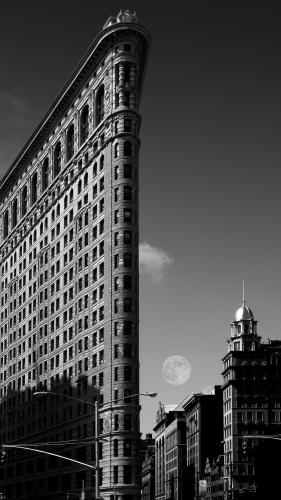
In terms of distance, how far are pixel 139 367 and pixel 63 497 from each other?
90.5ft

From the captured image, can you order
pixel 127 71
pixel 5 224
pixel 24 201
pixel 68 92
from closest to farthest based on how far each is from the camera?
pixel 127 71
pixel 68 92
pixel 24 201
pixel 5 224

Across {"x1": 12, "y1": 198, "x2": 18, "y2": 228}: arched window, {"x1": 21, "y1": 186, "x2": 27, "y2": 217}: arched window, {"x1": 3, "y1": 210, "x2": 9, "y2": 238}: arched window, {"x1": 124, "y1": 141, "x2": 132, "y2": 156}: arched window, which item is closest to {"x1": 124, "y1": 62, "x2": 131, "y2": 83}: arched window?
{"x1": 124, "y1": 141, "x2": 132, "y2": 156}: arched window

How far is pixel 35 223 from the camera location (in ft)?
521

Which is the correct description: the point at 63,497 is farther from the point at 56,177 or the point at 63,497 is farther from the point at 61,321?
the point at 56,177

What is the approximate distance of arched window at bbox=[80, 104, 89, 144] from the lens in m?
137

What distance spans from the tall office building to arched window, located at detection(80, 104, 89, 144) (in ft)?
0.51

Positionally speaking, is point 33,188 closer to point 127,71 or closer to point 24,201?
point 24,201

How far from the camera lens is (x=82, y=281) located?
130m

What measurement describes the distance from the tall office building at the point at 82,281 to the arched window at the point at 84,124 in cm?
16

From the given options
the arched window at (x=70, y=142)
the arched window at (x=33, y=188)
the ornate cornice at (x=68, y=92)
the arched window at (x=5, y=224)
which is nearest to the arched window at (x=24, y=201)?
the ornate cornice at (x=68, y=92)

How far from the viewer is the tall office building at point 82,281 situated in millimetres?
116375

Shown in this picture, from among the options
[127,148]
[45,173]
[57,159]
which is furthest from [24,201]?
[127,148]

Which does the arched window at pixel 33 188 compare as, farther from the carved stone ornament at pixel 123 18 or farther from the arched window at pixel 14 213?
the carved stone ornament at pixel 123 18

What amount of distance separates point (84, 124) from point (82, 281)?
2554cm
